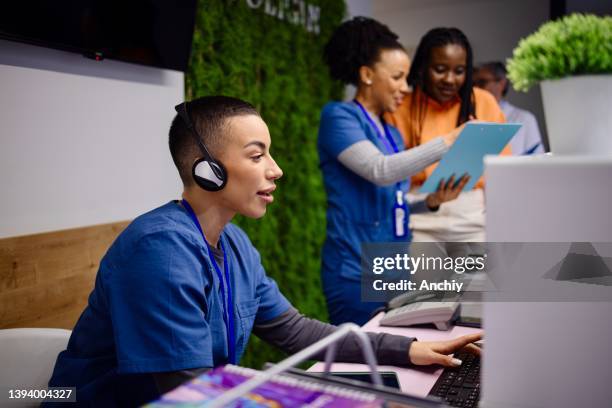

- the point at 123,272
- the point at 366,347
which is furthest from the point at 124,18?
the point at 366,347

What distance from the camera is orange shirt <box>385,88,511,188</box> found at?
7.97 ft

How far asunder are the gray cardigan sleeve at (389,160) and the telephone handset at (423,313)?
577mm

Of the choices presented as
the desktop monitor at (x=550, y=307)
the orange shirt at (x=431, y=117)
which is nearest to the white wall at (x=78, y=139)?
the orange shirt at (x=431, y=117)

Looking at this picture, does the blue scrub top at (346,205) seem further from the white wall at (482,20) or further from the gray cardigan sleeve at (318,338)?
the white wall at (482,20)

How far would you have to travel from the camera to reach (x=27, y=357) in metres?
1.25

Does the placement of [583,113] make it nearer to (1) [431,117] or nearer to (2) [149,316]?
(2) [149,316]

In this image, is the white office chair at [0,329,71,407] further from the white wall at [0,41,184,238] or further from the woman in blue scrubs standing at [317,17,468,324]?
the woman in blue scrubs standing at [317,17,468,324]

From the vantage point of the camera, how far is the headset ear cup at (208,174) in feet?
3.81

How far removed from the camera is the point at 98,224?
6.40ft

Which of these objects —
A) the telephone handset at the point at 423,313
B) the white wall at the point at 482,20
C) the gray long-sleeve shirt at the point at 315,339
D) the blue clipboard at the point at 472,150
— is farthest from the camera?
the white wall at the point at 482,20

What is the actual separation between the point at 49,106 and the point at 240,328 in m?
1.05

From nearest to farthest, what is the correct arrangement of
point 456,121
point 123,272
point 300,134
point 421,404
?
point 421,404, point 123,272, point 456,121, point 300,134

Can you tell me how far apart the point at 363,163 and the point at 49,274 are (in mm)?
1145

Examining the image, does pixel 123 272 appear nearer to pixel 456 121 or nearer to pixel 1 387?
pixel 1 387
